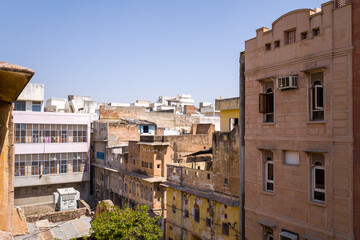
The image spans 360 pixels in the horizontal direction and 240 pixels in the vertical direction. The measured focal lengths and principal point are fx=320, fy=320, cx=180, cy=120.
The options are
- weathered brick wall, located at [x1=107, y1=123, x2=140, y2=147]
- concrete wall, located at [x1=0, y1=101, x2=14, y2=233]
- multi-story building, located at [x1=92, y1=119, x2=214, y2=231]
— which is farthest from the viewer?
weathered brick wall, located at [x1=107, y1=123, x2=140, y2=147]

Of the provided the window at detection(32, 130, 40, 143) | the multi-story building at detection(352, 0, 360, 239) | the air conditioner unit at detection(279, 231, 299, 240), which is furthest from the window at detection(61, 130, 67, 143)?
the multi-story building at detection(352, 0, 360, 239)

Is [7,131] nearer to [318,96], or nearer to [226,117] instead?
[318,96]

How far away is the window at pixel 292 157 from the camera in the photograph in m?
12.8

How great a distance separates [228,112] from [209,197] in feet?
19.5

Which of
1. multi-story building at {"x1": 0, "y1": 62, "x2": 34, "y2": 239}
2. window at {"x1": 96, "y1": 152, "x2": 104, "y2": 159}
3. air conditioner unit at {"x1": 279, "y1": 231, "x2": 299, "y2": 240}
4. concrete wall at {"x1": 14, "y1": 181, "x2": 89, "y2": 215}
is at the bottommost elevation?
concrete wall at {"x1": 14, "y1": 181, "x2": 89, "y2": 215}

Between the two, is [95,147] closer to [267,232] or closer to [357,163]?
[267,232]

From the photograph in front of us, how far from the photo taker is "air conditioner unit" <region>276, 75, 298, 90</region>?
41.2ft

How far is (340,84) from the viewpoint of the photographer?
438 inches

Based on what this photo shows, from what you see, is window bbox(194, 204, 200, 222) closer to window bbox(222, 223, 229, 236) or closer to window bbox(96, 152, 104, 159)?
window bbox(222, 223, 229, 236)

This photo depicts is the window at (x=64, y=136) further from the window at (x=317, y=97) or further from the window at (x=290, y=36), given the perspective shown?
the window at (x=317, y=97)

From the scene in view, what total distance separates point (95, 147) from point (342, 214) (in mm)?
36164

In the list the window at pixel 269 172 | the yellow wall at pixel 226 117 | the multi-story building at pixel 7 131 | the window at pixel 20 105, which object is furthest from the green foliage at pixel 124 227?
the window at pixel 20 105

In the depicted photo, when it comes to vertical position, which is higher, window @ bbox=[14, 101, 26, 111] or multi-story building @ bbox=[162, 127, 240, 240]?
window @ bbox=[14, 101, 26, 111]

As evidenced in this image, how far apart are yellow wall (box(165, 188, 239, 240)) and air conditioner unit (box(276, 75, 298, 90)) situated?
22.4 ft
